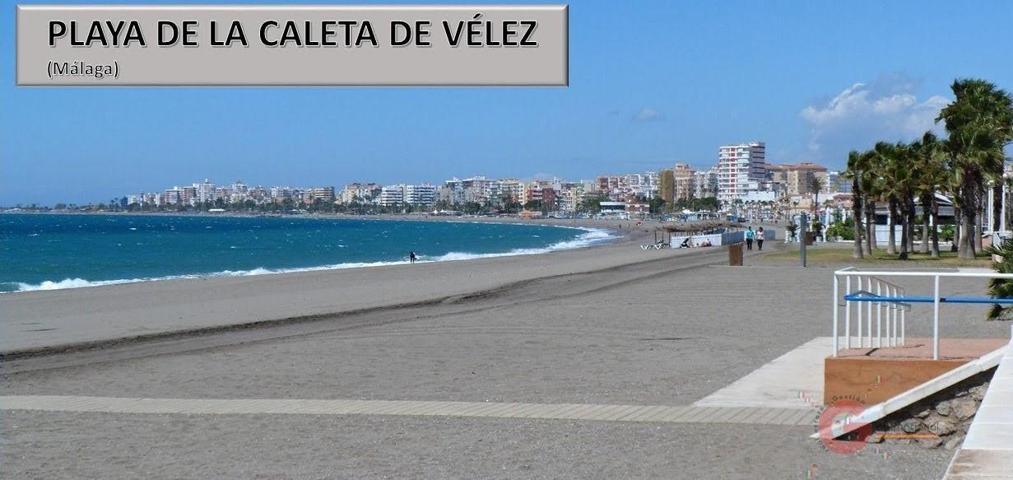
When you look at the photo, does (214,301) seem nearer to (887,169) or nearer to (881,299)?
(881,299)

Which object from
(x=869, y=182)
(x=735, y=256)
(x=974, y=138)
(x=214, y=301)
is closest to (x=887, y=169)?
(x=869, y=182)

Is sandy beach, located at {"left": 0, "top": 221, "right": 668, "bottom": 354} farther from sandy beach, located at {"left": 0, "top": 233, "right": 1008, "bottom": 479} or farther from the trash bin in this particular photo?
the trash bin

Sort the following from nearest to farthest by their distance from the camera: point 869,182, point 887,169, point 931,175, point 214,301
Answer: point 214,301, point 931,175, point 887,169, point 869,182

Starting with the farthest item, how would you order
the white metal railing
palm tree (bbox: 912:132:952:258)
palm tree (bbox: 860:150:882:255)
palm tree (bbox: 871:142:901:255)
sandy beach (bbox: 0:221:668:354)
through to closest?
palm tree (bbox: 860:150:882:255), palm tree (bbox: 871:142:901:255), palm tree (bbox: 912:132:952:258), sandy beach (bbox: 0:221:668:354), the white metal railing

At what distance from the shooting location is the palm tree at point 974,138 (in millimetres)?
45062

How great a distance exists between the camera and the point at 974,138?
45.2 metres

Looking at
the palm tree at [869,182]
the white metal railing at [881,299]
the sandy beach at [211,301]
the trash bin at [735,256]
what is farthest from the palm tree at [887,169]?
the white metal railing at [881,299]

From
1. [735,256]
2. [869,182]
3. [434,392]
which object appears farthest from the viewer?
[869,182]

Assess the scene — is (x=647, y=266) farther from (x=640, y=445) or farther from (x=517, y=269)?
(x=640, y=445)

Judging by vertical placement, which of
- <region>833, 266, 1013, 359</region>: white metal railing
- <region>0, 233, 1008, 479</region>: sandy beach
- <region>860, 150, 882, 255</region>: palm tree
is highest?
<region>860, 150, 882, 255</region>: palm tree

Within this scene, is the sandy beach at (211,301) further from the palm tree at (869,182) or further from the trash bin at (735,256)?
the palm tree at (869,182)

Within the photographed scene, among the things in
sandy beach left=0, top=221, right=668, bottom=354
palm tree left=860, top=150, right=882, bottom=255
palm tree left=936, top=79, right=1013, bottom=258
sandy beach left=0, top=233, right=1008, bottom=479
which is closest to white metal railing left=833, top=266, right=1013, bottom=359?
sandy beach left=0, top=233, right=1008, bottom=479

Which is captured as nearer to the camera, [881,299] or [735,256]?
[881,299]

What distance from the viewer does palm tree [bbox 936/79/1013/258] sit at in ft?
148
